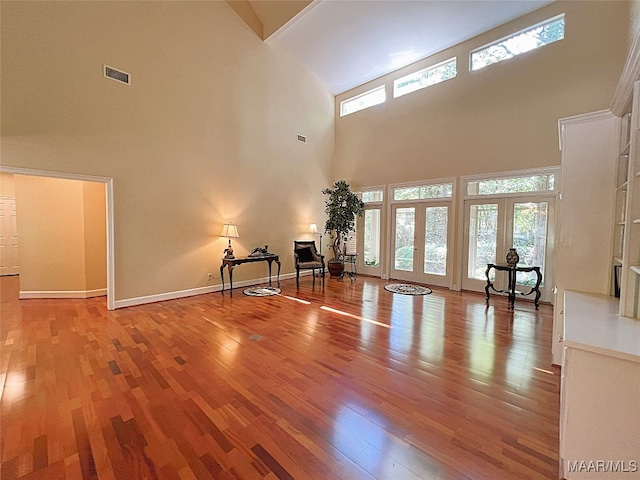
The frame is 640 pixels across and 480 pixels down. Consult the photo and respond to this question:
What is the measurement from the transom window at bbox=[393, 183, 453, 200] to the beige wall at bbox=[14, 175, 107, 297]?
6.18 metres

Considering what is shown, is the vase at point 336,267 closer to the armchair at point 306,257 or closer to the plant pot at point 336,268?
the plant pot at point 336,268

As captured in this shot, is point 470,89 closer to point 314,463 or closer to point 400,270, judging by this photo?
point 400,270

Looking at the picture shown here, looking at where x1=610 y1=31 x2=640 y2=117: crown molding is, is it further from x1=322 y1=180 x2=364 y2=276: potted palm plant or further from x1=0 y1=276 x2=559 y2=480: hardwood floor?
x1=322 y1=180 x2=364 y2=276: potted palm plant

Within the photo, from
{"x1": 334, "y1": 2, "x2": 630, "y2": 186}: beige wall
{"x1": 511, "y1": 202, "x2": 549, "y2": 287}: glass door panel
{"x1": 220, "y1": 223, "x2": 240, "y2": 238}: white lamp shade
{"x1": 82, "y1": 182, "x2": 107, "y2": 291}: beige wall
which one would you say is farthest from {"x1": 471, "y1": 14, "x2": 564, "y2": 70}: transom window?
{"x1": 82, "y1": 182, "x2": 107, "y2": 291}: beige wall

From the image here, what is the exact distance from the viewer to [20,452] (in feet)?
5.00

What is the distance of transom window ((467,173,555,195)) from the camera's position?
468 centimetres

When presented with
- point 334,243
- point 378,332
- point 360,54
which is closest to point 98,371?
point 378,332

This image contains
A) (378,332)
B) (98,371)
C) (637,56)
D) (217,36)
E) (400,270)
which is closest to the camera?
(637,56)

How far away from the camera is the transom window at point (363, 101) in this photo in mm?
6836

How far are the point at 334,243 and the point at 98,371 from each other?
5704 millimetres

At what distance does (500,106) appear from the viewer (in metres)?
5.06

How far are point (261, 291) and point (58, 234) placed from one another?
366cm

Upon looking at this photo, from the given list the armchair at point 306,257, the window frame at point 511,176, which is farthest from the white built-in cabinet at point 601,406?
the armchair at point 306,257

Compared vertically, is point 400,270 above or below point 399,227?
below
